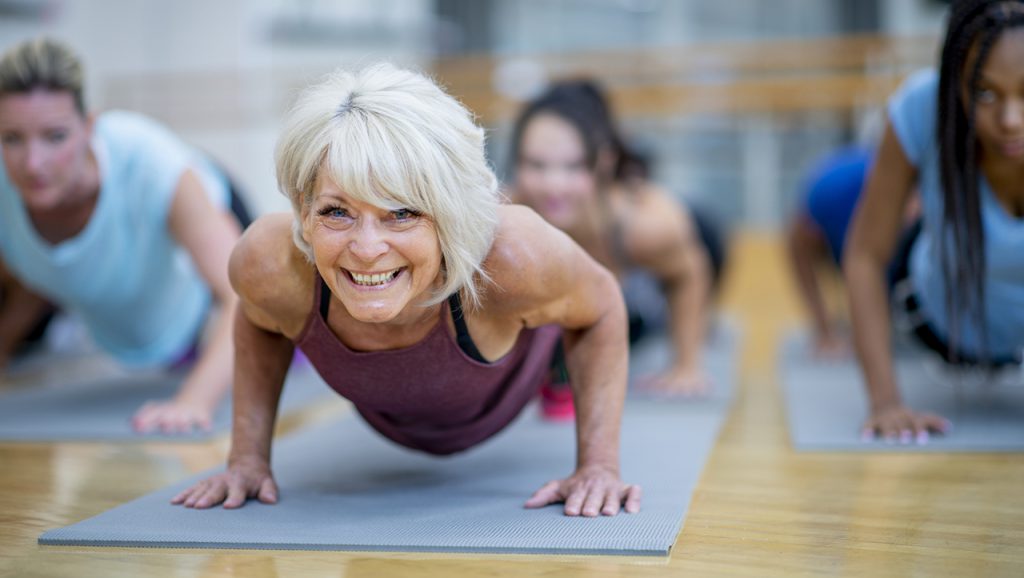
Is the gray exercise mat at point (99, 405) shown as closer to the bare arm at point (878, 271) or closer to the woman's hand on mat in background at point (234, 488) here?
the woman's hand on mat in background at point (234, 488)

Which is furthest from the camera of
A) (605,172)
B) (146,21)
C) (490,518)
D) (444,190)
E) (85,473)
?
(146,21)

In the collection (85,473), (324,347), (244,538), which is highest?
(324,347)

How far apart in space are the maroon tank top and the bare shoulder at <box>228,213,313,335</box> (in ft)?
0.07

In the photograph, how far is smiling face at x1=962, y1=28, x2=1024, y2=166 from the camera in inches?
66.9

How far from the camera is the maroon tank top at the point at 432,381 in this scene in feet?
4.77

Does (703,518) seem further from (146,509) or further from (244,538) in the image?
(146,509)

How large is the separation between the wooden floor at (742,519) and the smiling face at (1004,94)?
49cm

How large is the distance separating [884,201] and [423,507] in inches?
40.2

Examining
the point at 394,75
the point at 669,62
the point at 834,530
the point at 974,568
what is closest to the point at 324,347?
the point at 394,75

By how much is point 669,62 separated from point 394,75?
453cm

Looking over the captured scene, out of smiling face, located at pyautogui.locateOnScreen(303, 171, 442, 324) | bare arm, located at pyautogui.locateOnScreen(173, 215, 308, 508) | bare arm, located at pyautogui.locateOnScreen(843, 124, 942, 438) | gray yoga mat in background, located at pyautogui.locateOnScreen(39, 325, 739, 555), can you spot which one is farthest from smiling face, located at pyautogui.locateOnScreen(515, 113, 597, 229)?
smiling face, located at pyautogui.locateOnScreen(303, 171, 442, 324)

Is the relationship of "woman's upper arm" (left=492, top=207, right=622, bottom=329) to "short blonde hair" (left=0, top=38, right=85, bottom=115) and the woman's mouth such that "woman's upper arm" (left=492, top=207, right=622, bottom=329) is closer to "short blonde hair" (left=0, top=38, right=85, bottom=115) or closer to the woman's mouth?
the woman's mouth

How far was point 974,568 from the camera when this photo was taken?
3.88ft

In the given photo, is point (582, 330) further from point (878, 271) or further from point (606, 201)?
point (606, 201)
